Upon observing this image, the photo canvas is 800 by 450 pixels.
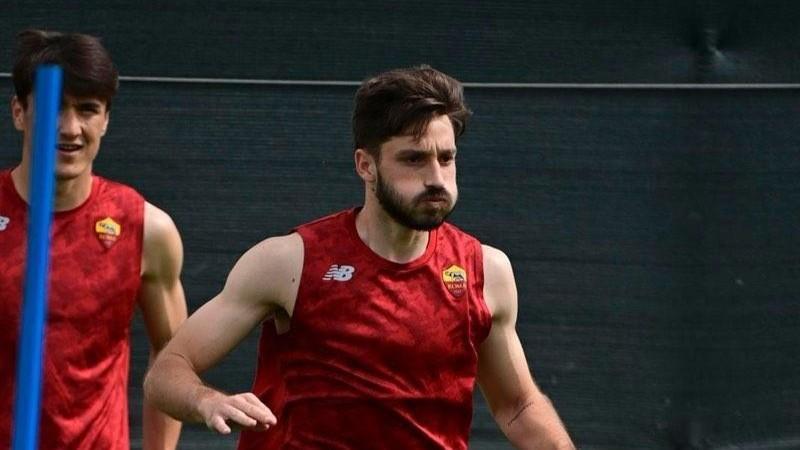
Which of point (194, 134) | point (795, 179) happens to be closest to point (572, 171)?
point (795, 179)

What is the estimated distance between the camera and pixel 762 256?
6.56 meters

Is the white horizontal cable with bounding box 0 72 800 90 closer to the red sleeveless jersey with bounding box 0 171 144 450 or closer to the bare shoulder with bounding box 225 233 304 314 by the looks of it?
the red sleeveless jersey with bounding box 0 171 144 450

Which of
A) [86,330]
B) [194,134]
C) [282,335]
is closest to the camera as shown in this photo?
[282,335]

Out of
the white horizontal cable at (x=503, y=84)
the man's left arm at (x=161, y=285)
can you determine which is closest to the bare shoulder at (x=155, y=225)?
the man's left arm at (x=161, y=285)

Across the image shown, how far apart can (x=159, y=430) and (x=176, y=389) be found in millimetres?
942

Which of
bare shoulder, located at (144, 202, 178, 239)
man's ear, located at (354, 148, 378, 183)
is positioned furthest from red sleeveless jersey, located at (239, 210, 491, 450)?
bare shoulder, located at (144, 202, 178, 239)

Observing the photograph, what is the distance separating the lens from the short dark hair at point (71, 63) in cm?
489

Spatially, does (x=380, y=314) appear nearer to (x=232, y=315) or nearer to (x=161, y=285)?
(x=232, y=315)

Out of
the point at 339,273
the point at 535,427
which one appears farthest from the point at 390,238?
the point at 535,427

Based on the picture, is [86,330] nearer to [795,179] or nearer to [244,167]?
[244,167]

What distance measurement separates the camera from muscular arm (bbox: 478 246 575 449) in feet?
14.8

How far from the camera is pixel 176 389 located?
4.22 m

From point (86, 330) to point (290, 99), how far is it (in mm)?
1841

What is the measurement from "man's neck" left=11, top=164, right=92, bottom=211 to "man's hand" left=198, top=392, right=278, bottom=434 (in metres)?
1.19
